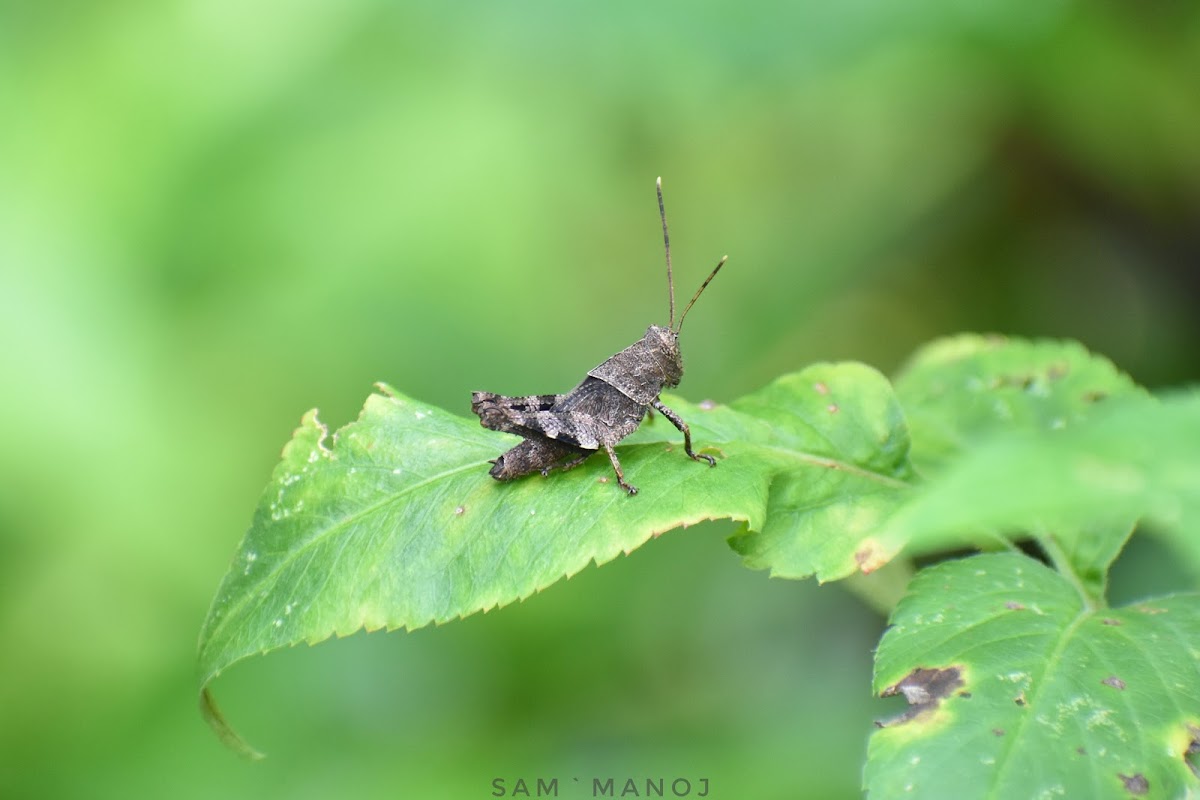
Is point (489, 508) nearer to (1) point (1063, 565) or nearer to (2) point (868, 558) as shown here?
(2) point (868, 558)

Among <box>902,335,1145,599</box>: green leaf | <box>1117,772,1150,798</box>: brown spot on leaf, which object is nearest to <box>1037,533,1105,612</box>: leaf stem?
<box>902,335,1145,599</box>: green leaf

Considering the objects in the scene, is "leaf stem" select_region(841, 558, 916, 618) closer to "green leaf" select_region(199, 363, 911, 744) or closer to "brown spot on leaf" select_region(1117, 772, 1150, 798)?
"green leaf" select_region(199, 363, 911, 744)

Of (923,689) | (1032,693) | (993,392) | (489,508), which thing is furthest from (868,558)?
(993,392)

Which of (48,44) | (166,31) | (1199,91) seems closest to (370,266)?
(166,31)

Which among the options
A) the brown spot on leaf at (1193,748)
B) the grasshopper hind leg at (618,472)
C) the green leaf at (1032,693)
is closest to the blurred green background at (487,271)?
the grasshopper hind leg at (618,472)

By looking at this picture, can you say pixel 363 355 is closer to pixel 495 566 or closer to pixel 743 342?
pixel 743 342

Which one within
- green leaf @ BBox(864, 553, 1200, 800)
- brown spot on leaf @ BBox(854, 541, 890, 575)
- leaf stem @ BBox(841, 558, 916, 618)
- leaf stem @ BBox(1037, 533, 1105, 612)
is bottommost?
leaf stem @ BBox(841, 558, 916, 618)
